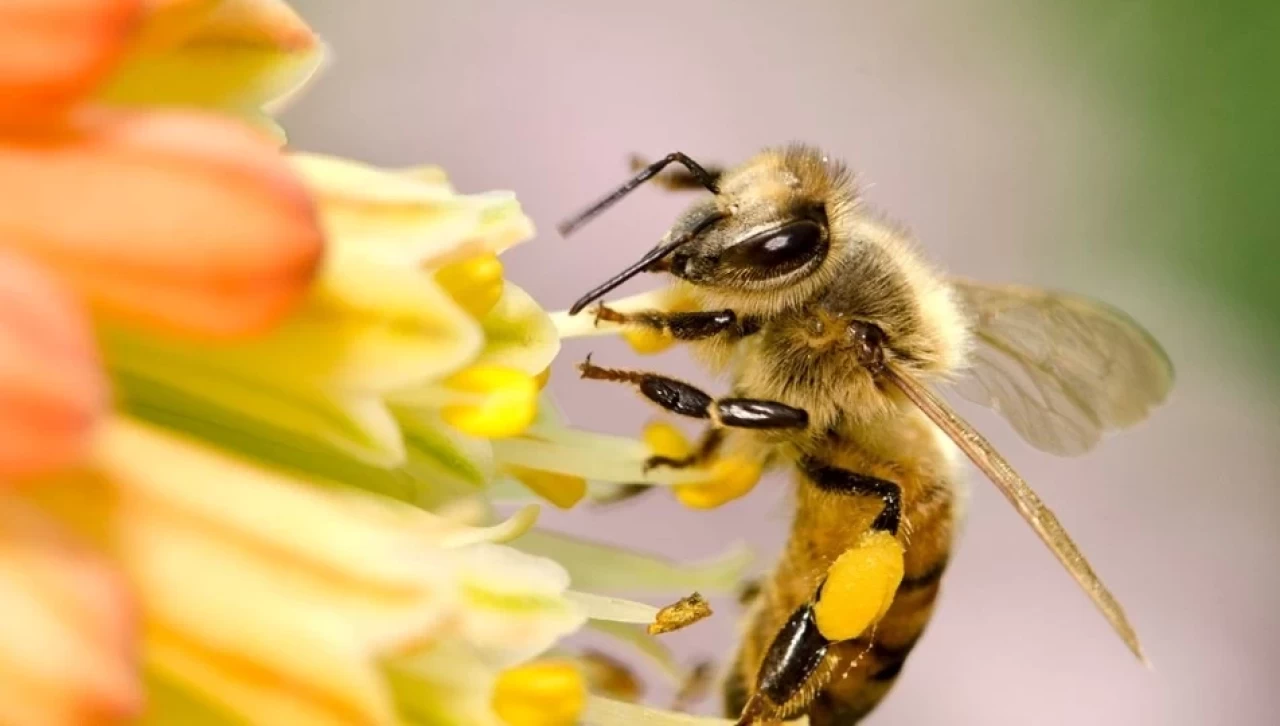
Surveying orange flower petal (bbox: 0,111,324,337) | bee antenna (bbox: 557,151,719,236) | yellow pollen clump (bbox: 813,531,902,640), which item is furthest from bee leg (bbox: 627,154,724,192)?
orange flower petal (bbox: 0,111,324,337)

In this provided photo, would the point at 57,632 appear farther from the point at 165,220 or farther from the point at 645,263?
the point at 645,263

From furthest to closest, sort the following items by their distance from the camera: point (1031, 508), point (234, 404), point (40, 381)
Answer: point (1031, 508), point (234, 404), point (40, 381)

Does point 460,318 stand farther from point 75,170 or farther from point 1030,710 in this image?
point 1030,710

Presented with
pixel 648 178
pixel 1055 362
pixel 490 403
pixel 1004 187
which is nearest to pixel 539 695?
pixel 490 403

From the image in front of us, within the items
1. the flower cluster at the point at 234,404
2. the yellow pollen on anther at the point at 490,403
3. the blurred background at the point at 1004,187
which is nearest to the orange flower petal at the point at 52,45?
the flower cluster at the point at 234,404

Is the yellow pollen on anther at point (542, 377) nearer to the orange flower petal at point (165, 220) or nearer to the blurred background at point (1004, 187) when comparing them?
the orange flower petal at point (165, 220)

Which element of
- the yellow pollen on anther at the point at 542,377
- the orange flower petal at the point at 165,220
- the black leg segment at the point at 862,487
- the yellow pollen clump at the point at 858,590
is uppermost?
the orange flower petal at the point at 165,220
